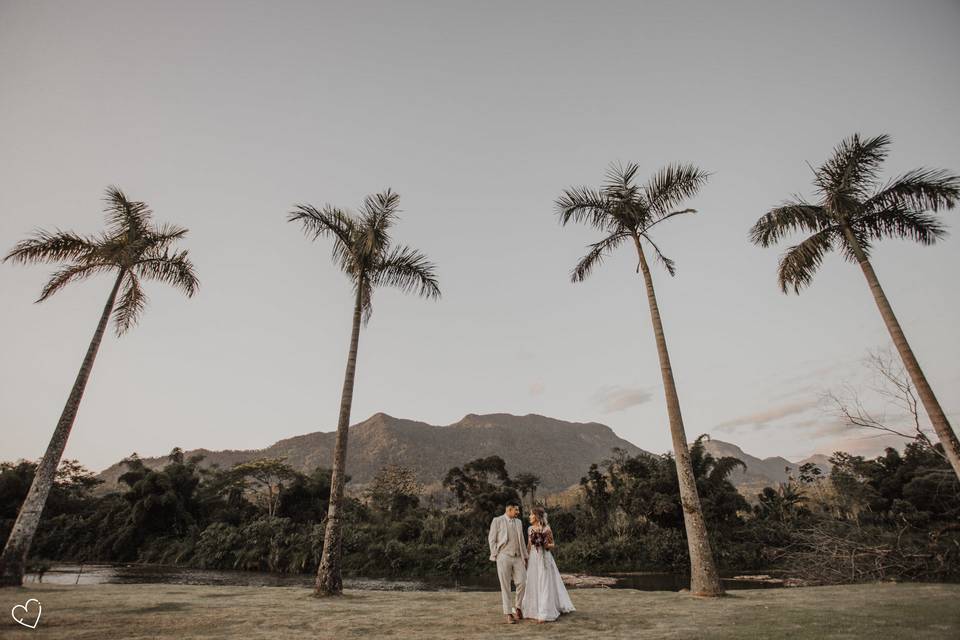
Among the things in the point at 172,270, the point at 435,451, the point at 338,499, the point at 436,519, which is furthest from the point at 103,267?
the point at 435,451

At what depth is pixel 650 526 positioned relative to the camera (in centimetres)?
3309

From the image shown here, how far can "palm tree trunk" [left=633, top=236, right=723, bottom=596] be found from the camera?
376 inches

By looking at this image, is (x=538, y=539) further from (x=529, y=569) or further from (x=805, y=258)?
(x=805, y=258)

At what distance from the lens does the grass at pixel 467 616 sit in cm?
542

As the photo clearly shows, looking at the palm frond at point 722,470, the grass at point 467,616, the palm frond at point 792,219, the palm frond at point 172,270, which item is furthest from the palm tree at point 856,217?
the palm frond at point 722,470

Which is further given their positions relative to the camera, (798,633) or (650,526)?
(650,526)

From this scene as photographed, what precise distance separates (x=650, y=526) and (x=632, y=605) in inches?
1145

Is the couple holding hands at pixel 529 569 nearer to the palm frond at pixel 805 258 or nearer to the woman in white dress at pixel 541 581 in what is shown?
the woman in white dress at pixel 541 581

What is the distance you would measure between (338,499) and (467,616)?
16.8 feet

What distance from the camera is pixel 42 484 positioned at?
34.8 feet

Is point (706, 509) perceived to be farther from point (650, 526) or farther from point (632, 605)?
point (632, 605)

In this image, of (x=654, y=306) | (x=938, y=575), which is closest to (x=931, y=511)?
(x=938, y=575)

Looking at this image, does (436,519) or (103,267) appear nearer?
(103,267)

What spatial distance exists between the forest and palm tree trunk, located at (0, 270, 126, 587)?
73.0 feet
